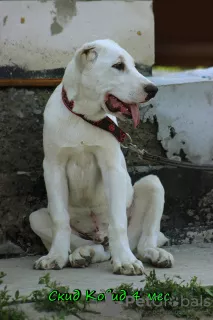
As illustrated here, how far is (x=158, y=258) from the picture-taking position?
5.09 meters

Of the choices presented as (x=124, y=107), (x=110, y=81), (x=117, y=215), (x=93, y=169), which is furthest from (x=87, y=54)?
(x=117, y=215)

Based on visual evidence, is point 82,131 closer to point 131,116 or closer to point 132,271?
point 131,116

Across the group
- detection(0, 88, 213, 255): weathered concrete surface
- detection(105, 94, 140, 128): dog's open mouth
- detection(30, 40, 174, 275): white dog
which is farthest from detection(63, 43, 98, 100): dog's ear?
detection(0, 88, 213, 255): weathered concrete surface

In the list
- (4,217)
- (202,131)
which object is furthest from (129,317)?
(202,131)

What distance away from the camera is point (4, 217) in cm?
575

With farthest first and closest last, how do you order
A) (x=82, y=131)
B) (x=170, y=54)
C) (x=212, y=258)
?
(x=170, y=54) < (x=212, y=258) < (x=82, y=131)

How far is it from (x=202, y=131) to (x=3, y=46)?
1.55 meters

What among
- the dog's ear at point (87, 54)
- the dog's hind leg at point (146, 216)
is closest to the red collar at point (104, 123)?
the dog's ear at point (87, 54)

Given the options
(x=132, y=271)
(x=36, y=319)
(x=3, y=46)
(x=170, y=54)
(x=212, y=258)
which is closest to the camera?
(x=36, y=319)

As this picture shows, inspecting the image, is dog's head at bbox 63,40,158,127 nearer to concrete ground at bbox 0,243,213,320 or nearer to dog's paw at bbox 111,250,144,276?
dog's paw at bbox 111,250,144,276

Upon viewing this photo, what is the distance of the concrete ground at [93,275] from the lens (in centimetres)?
437

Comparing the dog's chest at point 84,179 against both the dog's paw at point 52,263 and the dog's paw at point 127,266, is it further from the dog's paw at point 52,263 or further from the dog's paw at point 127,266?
the dog's paw at point 127,266

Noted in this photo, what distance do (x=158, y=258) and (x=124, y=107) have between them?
93 centimetres

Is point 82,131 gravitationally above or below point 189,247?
above
